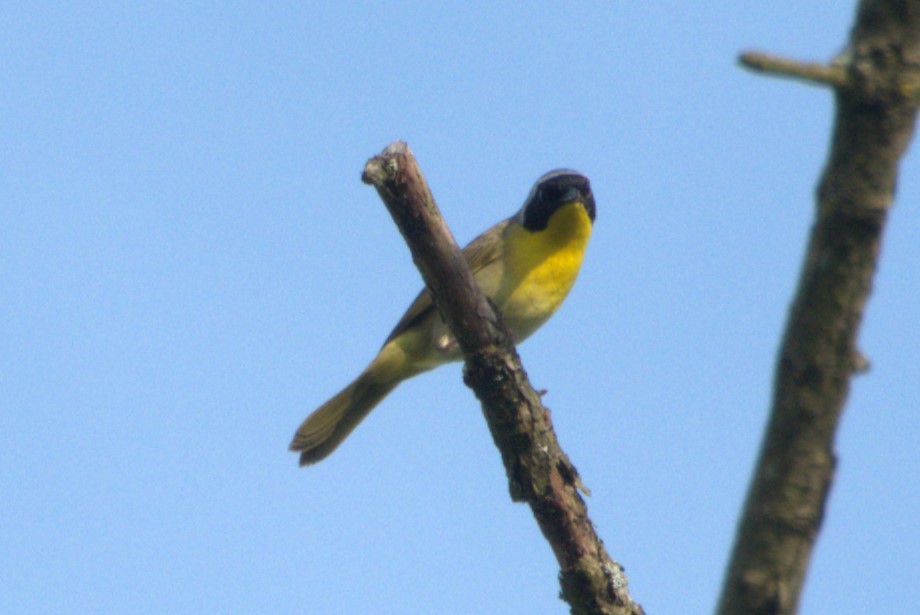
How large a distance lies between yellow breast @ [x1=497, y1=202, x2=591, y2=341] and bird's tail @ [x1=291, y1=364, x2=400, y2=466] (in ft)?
3.59

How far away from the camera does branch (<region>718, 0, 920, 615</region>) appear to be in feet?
5.94

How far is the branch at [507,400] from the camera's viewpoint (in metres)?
5.03

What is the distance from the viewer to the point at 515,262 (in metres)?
8.01

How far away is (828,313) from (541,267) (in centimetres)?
614

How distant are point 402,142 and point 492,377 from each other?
1.08m

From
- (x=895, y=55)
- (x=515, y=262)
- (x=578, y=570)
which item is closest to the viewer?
(x=895, y=55)

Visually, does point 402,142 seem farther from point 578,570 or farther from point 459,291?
point 578,570

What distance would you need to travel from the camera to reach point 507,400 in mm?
5344

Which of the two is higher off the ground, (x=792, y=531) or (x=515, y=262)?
(x=515, y=262)

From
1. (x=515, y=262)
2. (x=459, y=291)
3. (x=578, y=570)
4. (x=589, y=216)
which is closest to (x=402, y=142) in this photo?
(x=459, y=291)

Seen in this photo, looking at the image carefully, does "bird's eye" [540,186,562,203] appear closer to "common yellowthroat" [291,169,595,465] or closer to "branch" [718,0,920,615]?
"common yellowthroat" [291,169,595,465]

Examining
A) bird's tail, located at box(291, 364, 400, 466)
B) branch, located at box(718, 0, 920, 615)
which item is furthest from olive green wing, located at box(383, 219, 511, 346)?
branch, located at box(718, 0, 920, 615)

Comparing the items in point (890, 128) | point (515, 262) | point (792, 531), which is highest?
point (515, 262)

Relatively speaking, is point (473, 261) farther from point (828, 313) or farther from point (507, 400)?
point (828, 313)
